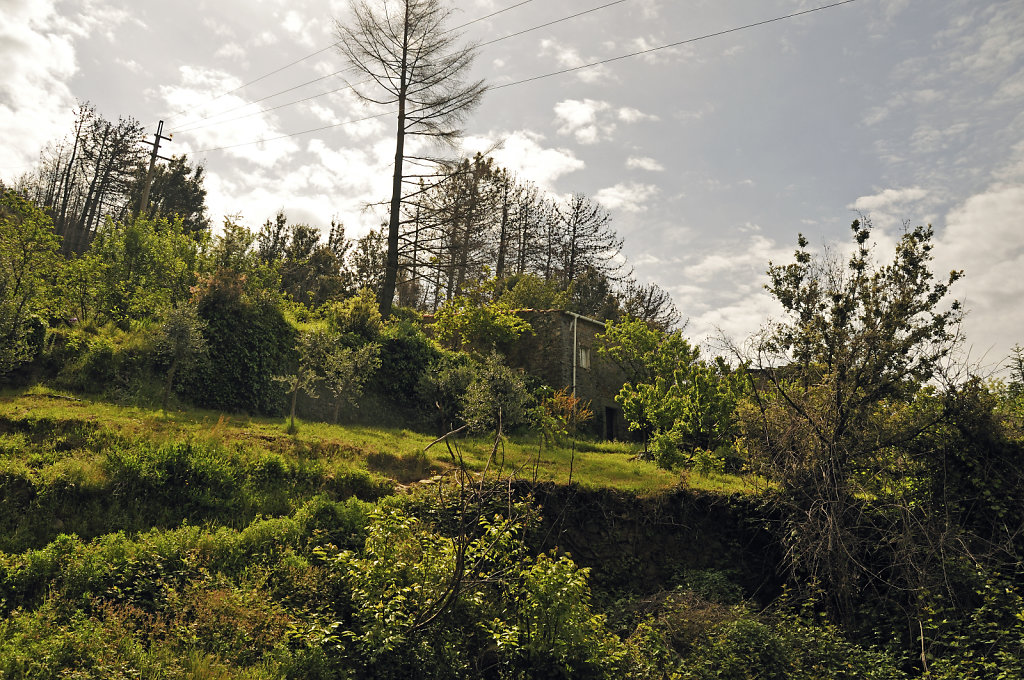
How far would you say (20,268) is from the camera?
13547 millimetres

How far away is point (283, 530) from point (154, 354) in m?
7.99

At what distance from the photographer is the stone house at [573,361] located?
22.2 metres

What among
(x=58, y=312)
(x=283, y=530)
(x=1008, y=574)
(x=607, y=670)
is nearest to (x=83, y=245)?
(x=58, y=312)

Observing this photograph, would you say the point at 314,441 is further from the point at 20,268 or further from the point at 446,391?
the point at 20,268

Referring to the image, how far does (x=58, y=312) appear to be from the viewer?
579 inches

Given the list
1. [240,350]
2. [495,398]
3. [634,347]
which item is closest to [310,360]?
[240,350]

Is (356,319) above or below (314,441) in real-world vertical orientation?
above

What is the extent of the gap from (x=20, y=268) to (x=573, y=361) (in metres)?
15.9

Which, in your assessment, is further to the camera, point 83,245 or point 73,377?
point 83,245

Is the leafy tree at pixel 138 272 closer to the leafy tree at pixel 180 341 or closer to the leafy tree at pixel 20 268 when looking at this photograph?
the leafy tree at pixel 20 268

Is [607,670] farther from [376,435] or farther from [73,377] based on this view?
[73,377]

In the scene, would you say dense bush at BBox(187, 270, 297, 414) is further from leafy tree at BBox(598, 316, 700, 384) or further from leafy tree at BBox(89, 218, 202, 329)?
leafy tree at BBox(598, 316, 700, 384)

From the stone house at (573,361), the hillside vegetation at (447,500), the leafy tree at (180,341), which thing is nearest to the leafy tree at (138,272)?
the hillside vegetation at (447,500)

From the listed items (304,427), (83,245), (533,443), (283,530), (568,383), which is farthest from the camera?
(83,245)
